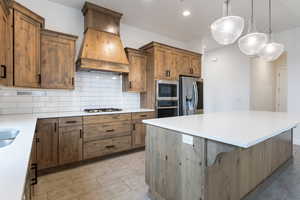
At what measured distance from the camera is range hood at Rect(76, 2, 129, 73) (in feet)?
9.39

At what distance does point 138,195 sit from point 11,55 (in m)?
2.43

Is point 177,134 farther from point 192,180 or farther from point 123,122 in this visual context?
point 123,122

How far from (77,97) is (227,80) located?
4.47m

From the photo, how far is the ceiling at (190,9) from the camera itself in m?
2.89

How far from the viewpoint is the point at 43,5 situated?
2.85 metres

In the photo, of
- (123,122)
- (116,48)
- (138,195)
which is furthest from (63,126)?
(116,48)

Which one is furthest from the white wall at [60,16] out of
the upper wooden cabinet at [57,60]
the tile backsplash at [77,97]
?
the tile backsplash at [77,97]

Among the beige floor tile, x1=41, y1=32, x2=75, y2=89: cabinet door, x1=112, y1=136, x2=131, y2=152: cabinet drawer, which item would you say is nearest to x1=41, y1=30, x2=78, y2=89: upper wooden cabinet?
x1=41, y1=32, x2=75, y2=89: cabinet door

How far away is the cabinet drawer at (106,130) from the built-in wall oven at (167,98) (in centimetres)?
86

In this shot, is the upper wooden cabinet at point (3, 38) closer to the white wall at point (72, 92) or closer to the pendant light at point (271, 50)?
the white wall at point (72, 92)

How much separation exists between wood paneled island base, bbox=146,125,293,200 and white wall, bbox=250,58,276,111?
10.2 feet

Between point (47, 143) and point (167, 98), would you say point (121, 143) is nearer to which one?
point (47, 143)

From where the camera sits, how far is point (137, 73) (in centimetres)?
363

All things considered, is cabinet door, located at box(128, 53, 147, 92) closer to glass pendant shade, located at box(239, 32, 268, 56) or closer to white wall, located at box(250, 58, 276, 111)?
glass pendant shade, located at box(239, 32, 268, 56)
